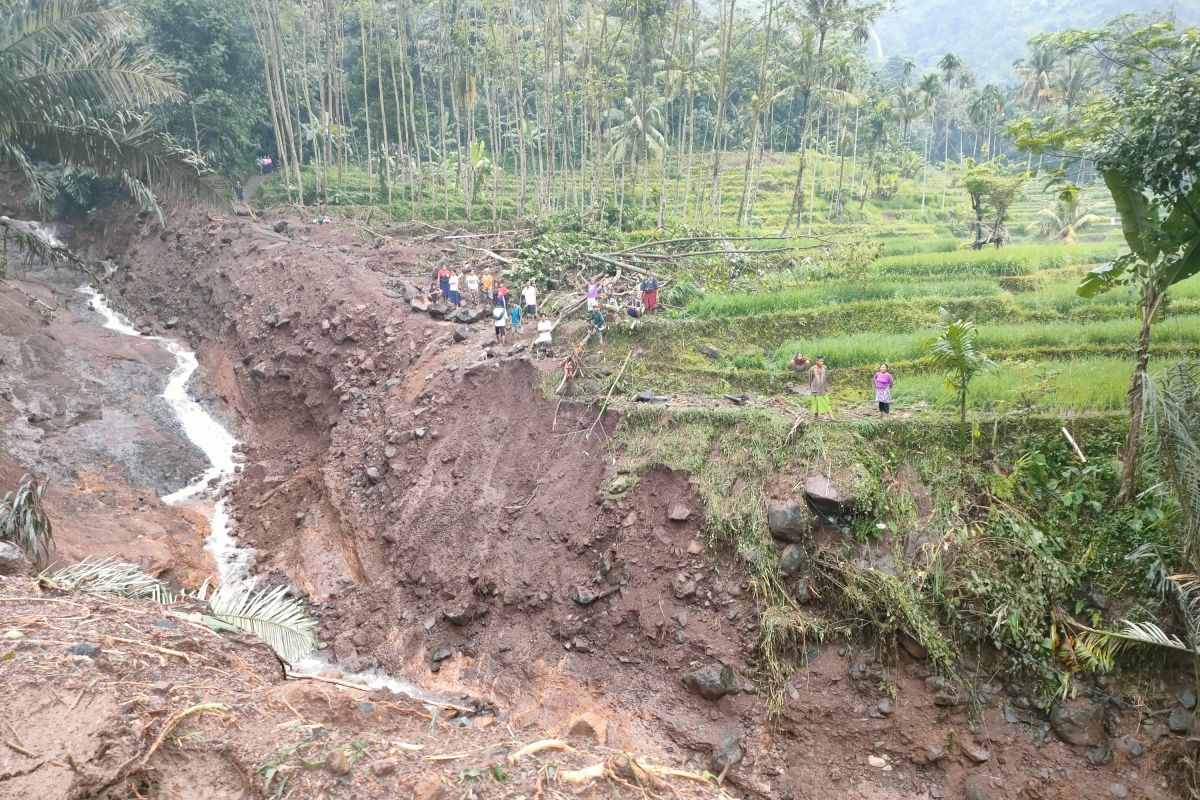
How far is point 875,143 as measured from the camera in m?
38.2

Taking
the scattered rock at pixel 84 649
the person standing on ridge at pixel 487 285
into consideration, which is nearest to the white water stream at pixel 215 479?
the scattered rock at pixel 84 649

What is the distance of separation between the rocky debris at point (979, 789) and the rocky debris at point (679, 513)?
4169 millimetres

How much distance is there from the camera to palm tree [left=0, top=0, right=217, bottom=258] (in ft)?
28.4

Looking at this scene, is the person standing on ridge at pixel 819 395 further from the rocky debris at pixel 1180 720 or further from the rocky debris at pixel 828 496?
the rocky debris at pixel 1180 720

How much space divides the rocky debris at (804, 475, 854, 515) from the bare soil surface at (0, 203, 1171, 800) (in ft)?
4.22

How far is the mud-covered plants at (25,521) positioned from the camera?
7582 millimetres

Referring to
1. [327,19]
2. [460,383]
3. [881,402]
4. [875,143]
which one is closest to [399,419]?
[460,383]

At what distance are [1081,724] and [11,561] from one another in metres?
10.8

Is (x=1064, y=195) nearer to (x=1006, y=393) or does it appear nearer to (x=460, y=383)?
(x=1006, y=393)

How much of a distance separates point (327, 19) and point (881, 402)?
24.8 metres

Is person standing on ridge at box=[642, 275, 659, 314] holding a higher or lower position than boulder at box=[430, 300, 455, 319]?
higher

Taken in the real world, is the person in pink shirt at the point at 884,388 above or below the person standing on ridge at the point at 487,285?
below

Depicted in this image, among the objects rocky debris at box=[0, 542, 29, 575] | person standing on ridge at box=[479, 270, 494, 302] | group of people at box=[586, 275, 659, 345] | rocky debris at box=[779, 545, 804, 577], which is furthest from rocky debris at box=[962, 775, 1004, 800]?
person standing on ridge at box=[479, 270, 494, 302]

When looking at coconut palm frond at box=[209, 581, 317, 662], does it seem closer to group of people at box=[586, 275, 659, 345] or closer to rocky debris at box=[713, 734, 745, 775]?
rocky debris at box=[713, 734, 745, 775]
